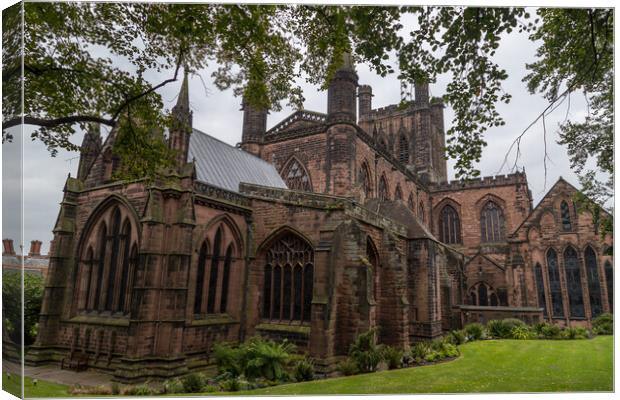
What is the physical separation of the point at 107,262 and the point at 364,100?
35149 mm

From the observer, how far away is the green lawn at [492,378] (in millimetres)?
8750

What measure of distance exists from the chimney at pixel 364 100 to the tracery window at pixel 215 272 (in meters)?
31.2

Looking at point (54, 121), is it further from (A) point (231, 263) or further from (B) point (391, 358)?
(B) point (391, 358)

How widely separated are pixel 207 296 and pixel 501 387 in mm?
9509

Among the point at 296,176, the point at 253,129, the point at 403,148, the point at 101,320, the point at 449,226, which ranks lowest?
the point at 101,320

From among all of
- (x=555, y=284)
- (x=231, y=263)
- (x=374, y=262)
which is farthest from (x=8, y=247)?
(x=555, y=284)

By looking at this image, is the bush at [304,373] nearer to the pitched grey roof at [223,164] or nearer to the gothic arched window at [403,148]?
the pitched grey roof at [223,164]

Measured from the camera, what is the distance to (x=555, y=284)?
84.9 ft

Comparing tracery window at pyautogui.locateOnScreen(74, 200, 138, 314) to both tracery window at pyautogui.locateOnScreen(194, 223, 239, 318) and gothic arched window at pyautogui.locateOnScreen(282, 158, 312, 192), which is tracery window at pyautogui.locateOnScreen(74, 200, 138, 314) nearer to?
tracery window at pyautogui.locateOnScreen(194, 223, 239, 318)

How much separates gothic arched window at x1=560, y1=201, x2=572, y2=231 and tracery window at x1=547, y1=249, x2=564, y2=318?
1.61 m

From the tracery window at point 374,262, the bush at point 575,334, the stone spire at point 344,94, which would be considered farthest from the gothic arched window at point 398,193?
the bush at point 575,334

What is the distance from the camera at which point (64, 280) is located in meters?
14.9

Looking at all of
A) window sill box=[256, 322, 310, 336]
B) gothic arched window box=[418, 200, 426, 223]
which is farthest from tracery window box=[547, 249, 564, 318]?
window sill box=[256, 322, 310, 336]

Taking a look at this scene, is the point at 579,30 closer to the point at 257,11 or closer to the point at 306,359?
the point at 257,11
